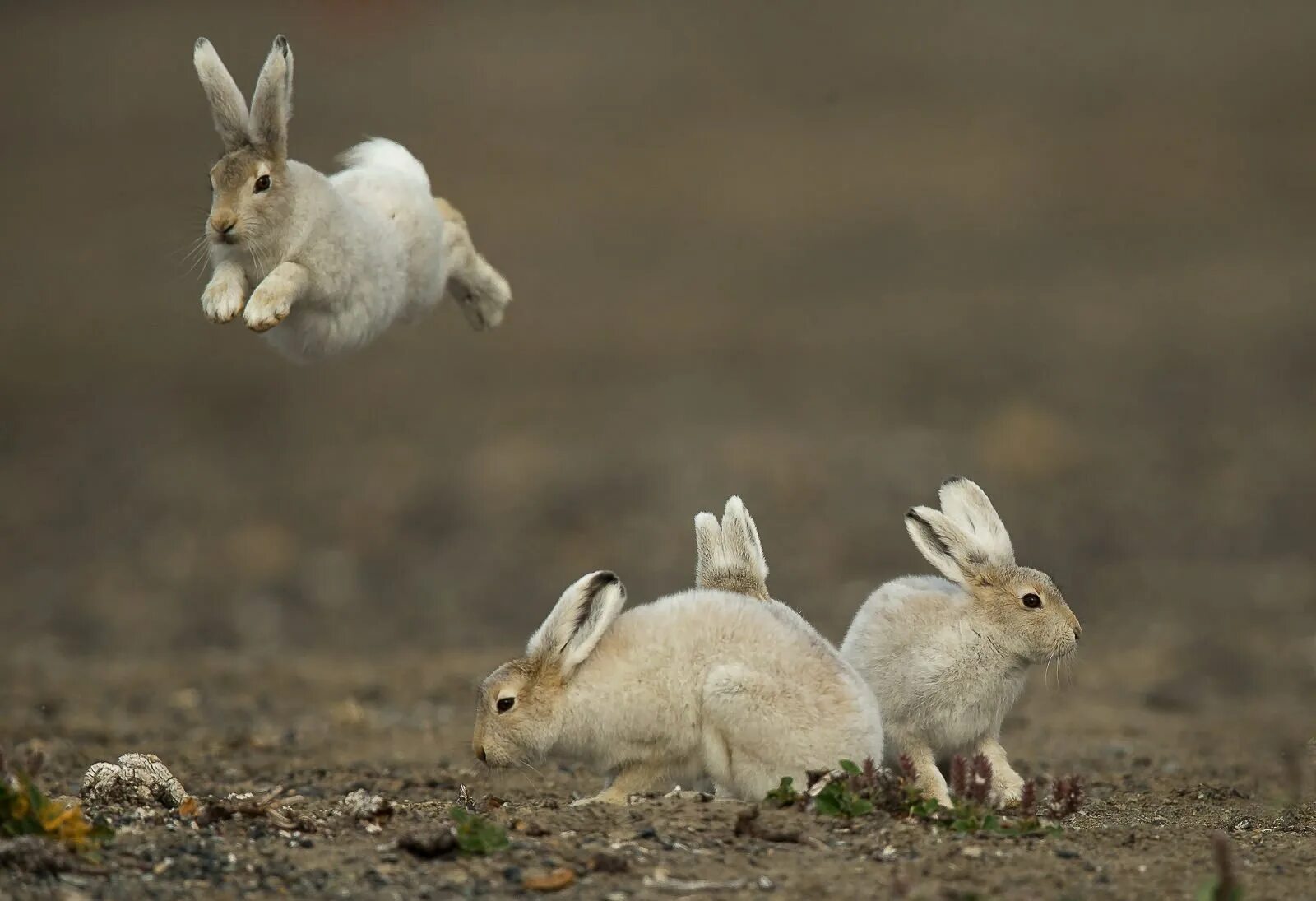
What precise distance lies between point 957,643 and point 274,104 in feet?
11.9

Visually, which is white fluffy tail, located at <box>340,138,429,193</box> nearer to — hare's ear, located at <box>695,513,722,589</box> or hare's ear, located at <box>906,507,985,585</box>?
hare's ear, located at <box>695,513,722,589</box>

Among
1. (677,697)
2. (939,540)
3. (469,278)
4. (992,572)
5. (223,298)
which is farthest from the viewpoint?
(469,278)

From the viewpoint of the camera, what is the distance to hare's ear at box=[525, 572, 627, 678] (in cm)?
821

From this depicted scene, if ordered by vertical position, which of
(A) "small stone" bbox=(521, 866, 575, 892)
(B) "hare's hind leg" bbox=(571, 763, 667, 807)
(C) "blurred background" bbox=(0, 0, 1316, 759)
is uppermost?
(C) "blurred background" bbox=(0, 0, 1316, 759)

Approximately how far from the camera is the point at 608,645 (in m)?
8.29

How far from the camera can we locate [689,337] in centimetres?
2434

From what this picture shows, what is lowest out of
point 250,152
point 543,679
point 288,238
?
point 543,679

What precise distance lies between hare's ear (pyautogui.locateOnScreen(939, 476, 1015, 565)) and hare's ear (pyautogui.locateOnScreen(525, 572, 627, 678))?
5.63ft

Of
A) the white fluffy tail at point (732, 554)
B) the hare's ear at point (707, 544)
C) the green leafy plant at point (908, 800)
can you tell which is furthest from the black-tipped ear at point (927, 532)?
the green leafy plant at point (908, 800)

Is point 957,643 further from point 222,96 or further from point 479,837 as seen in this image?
point 222,96

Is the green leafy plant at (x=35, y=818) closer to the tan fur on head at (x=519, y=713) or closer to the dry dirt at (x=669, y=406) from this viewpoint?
the dry dirt at (x=669, y=406)

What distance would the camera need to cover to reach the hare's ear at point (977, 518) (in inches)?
352

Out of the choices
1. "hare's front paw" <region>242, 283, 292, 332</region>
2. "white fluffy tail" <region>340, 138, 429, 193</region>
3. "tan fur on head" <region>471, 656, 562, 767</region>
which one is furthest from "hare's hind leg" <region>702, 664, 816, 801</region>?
"white fluffy tail" <region>340, 138, 429, 193</region>

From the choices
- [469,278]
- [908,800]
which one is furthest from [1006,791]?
[469,278]
